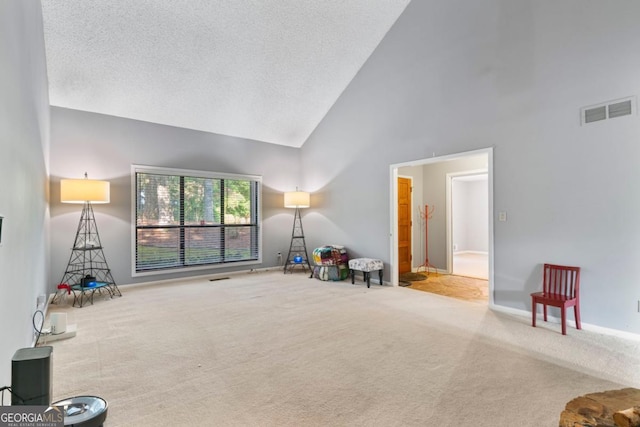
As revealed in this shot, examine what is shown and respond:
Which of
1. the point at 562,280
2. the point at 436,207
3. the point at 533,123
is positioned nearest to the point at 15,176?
the point at 533,123

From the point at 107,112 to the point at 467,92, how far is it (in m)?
5.52

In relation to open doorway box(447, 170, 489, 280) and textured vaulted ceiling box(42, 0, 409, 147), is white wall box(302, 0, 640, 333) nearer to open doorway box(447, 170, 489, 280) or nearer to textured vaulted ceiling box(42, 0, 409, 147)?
textured vaulted ceiling box(42, 0, 409, 147)

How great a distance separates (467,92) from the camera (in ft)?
14.4

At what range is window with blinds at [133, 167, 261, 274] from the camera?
568 cm

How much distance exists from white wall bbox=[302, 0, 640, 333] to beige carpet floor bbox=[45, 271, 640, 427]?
2.57 ft

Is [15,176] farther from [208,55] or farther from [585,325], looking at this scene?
[585,325]

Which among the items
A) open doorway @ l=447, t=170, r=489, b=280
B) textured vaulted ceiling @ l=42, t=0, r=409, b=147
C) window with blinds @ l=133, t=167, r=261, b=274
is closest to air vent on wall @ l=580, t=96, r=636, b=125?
textured vaulted ceiling @ l=42, t=0, r=409, b=147

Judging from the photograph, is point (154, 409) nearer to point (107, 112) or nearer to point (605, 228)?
point (605, 228)

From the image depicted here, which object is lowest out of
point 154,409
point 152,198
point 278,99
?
point 154,409

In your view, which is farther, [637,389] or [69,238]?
[69,238]

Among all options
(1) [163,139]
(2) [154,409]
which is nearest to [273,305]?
(2) [154,409]

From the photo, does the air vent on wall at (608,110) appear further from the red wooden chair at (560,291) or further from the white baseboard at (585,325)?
the white baseboard at (585,325)

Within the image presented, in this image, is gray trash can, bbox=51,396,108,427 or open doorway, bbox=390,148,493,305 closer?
gray trash can, bbox=51,396,108,427

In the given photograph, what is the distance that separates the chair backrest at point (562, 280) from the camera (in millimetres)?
3369
